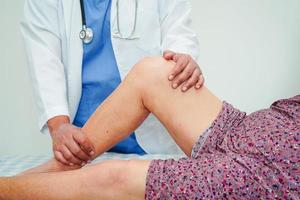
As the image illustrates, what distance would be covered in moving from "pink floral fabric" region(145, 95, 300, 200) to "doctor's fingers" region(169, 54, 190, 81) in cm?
14

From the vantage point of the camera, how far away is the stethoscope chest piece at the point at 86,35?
942 millimetres

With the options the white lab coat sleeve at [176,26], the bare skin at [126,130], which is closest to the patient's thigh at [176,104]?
the bare skin at [126,130]

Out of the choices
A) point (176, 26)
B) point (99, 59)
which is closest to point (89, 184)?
point (99, 59)

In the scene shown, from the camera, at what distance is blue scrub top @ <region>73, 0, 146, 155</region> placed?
0.96m

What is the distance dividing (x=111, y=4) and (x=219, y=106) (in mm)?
465

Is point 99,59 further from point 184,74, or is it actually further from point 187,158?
point 187,158

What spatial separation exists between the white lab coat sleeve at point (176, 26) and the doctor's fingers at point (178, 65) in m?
0.20

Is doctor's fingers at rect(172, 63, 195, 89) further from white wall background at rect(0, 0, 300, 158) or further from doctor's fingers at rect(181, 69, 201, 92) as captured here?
white wall background at rect(0, 0, 300, 158)

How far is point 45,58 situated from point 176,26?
15.0 inches

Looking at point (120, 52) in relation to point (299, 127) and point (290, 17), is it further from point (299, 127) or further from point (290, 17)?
point (290, 17)

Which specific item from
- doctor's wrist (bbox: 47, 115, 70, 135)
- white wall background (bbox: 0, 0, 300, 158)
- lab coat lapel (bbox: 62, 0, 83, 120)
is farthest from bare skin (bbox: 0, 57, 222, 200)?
white wall background (bbox: 0, 0, 300, 158)

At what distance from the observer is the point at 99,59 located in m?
0.97

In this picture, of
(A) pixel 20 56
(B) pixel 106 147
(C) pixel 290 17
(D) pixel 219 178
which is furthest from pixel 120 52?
(C) pixel 290 17

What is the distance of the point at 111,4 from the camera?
0.98 metres
